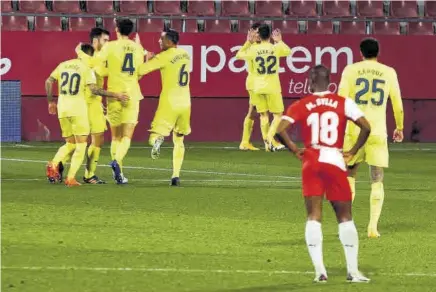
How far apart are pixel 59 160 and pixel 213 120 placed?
8.18 meters

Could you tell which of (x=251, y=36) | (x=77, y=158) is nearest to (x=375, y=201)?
(x=77, y=158)

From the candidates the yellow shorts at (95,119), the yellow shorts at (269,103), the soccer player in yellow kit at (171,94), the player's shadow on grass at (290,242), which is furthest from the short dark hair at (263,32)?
the player's shadow on grass at (290,242)

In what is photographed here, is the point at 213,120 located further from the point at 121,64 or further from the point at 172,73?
the point at 172,73

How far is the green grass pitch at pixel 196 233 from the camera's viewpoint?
9.98 meters

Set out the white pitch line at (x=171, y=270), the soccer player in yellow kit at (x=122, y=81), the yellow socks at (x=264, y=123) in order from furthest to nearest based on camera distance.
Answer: the yellow socks at (x=264, y=123) → the soccer player in yellow kit at (x=122, y=81) → the white pitch line at (x=171, y=270)

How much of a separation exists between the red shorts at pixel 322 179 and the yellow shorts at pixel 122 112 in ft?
26.8

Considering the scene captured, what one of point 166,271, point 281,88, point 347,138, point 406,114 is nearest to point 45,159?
point 281,88

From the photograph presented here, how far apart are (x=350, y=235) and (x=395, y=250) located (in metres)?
2.13

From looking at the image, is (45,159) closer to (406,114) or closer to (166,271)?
(406,114)

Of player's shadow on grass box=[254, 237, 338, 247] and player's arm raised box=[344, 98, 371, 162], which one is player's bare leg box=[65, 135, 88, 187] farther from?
player's arm raised box=[344, 98, 371, 162]

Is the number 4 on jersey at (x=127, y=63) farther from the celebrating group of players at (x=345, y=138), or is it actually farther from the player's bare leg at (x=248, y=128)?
the player's bare leg at (x=248, y=128)

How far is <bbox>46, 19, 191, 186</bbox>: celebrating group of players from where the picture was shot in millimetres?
17297

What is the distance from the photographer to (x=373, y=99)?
12695mm

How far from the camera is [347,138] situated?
42.2 feet
